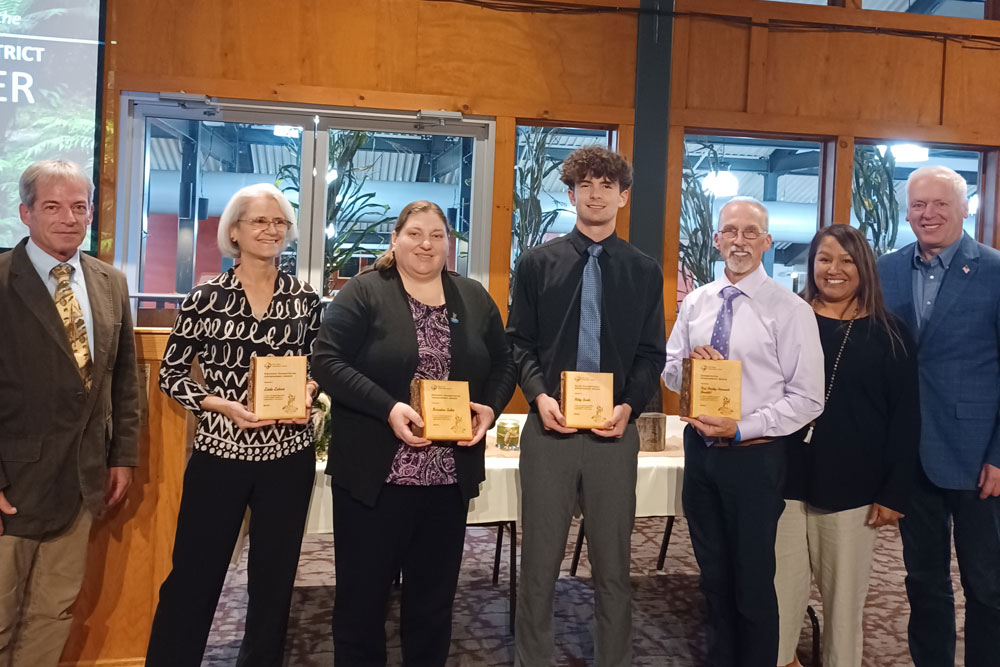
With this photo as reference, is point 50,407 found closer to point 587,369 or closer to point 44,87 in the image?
point 587,369

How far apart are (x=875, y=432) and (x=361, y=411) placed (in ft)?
5.18

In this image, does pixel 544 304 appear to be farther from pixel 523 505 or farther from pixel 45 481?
pixel 45 481

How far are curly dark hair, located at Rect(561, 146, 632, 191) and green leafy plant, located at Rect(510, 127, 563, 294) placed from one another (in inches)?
101

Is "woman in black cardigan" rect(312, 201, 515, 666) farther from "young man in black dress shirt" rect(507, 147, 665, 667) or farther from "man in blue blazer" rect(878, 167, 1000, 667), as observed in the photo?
"man in blue blazer" rect(878, 167, 1000, 667)

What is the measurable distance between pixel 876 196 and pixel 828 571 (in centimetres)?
379

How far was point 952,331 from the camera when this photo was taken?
249 cm

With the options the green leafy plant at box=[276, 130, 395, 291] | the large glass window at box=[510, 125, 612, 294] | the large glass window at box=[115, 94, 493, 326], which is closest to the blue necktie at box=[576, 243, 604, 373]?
Result: the large glass window at box=[115, 94, 493, 326]

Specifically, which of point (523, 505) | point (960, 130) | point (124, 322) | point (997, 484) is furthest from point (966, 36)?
point (124, 322)

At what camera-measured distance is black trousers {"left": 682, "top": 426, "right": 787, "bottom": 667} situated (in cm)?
234

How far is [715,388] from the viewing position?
2.31 m

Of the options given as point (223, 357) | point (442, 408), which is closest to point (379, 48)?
point (223, 357)

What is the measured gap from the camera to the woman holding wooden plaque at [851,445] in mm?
2373

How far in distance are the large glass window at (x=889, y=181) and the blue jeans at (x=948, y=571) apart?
131 inches

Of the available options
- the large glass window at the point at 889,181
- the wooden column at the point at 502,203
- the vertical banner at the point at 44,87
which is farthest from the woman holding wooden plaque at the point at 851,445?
the vertical banner at the point at 44,87
